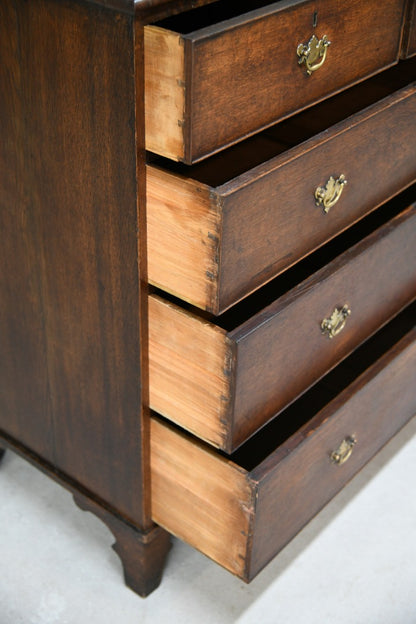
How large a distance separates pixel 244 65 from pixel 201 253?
175mm

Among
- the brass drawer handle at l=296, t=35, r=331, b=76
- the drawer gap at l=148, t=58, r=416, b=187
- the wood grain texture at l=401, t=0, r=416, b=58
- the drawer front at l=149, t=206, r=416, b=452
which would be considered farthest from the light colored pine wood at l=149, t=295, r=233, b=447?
the wood grain texture at l=401, t=0, r=416, b=58

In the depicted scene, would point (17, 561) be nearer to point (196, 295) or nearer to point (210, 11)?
point (196, 295)

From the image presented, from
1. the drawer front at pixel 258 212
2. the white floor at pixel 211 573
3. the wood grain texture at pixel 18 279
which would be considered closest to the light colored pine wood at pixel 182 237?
the drawer front at pixel 258 212

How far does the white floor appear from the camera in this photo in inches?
43.8

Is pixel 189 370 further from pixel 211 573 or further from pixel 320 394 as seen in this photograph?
pixel 211 573

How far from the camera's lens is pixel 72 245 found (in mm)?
914

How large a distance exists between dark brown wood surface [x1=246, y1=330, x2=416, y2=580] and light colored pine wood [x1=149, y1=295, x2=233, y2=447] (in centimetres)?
8

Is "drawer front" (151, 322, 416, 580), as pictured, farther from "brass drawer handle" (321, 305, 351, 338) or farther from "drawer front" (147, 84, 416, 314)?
"drawer front" (147, 84, 416, 314)

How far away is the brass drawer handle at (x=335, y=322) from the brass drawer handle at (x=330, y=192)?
139 mm

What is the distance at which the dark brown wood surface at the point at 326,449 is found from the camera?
3.22 ft

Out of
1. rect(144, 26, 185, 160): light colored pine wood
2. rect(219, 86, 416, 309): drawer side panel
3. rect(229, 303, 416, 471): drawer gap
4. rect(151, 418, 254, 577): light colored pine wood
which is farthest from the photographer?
rect(229, 303, 416, 471): drawer gap

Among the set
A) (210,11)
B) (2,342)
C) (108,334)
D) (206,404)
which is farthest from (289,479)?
(210,11)

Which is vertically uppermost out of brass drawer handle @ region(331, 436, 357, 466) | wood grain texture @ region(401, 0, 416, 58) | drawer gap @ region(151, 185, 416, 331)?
wood grain texture @ region(401, 0, 416, 58)

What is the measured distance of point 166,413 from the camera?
3.15 ft
